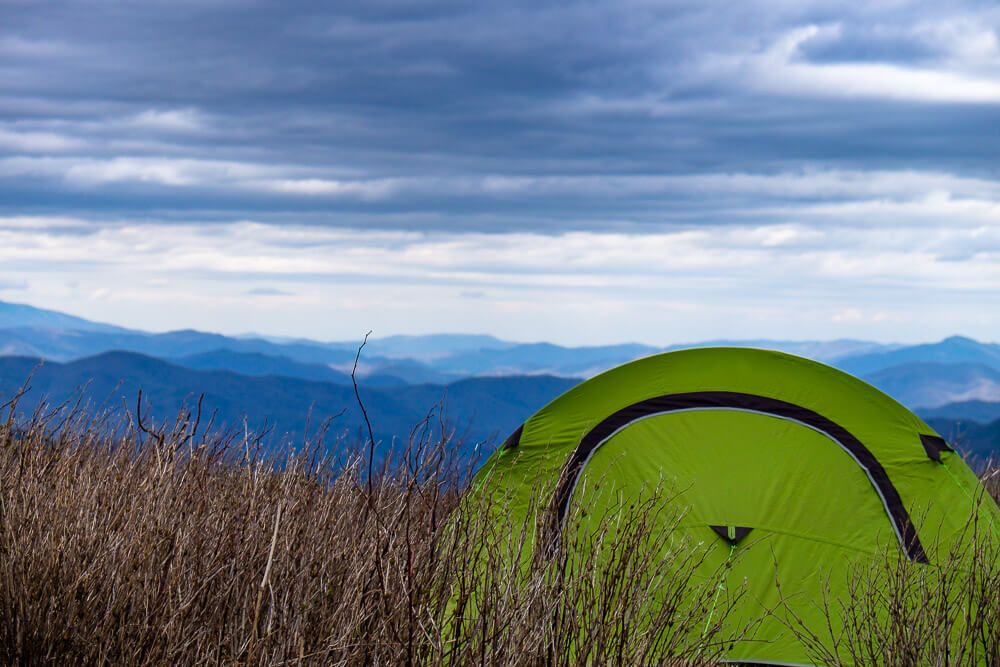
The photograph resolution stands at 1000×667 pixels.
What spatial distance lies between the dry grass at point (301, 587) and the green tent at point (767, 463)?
5.82ft

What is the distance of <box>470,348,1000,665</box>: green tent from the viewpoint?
6934 mm

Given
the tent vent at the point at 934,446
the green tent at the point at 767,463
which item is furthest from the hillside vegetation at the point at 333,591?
the tent vent at the point at 934,446

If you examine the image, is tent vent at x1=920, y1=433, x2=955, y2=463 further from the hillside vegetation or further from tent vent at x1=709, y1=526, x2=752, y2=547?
the hillside vegetation

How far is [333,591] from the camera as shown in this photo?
5527 millimetres

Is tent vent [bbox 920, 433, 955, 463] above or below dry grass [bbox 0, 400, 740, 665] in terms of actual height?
above

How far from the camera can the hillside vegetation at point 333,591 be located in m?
4.51

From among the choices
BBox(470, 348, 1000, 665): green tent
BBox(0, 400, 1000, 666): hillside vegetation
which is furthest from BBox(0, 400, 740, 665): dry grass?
BBox(470, 348, 1000, 665): green tent

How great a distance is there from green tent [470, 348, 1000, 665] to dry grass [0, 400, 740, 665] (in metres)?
1.77

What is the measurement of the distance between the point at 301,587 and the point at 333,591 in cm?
54

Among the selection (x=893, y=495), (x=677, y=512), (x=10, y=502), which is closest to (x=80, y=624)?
(x=10, y=502)

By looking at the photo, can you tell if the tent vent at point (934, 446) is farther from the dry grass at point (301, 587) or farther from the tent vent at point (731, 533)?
the dry grass at point (301, 587)

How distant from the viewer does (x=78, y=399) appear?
869 centimetres

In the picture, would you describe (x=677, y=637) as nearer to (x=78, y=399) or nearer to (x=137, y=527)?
(x=137, y=527)

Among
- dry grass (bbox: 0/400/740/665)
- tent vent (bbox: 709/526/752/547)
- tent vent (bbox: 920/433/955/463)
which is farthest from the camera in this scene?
tent vent (bbox: 920/433/955/463)
